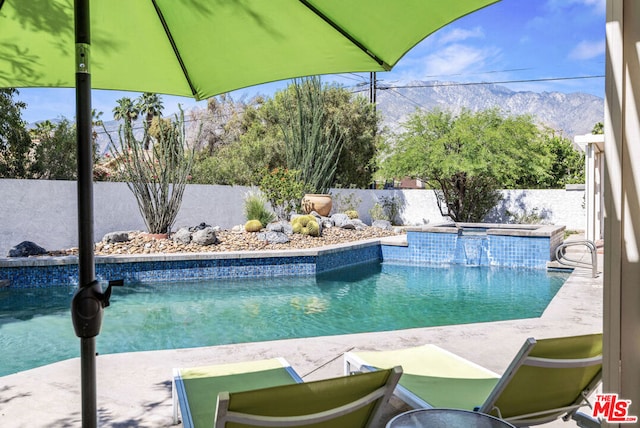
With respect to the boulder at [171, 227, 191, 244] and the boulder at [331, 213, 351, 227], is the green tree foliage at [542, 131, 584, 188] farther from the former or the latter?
the boulder at [171, 227, 191, 244]

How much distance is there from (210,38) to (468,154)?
14131 mm

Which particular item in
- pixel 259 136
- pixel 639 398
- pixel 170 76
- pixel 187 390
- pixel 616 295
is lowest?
pixel 187 390

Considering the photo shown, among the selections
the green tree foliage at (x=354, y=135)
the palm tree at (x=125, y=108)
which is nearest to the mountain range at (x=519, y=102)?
the palm tree at (x=125, y=108)

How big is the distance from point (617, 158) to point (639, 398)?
532 millimetres

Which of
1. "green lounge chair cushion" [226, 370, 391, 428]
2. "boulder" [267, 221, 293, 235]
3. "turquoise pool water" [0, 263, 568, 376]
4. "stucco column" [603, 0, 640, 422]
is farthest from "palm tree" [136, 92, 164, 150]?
"stucco column" [603, 0, 640, 422]

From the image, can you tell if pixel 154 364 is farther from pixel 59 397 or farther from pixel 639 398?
pixel 639 398

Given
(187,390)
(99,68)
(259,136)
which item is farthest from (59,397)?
(259,136)

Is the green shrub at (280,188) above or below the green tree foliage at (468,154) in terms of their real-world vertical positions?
below

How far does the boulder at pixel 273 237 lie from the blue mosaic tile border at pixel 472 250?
277 cm

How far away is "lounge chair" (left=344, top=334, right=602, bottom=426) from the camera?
6.45 ft

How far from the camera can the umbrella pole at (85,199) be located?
1438 millimetres

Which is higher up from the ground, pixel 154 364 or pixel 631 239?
pixel 631 239

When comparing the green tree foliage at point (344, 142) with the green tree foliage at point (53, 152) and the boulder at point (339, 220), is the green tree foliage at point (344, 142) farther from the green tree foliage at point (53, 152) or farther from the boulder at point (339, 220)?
the green tree foliage at point (53, 152)

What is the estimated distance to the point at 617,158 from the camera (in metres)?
1.10
